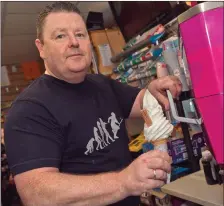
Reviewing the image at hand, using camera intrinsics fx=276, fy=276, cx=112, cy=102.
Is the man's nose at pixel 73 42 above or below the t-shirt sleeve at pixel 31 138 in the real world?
above

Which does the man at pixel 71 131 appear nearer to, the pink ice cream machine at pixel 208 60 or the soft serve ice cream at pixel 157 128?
the soft serve ice cream at pixel 157 128

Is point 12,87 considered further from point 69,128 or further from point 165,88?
point 165,88

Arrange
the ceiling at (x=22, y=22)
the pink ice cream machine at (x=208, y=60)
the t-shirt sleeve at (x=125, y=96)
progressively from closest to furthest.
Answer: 1. the pink ice cream machine at (x=208, y=60)
2. the t-shirt sleeve at (x=125, y=96)
3. the ceiling at (x=22, y=22)

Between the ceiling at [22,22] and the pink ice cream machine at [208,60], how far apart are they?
264 cm

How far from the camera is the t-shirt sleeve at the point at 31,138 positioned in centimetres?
89

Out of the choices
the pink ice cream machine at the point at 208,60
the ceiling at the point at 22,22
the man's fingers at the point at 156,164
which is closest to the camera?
the pink ice cream machine at the point at 208,60

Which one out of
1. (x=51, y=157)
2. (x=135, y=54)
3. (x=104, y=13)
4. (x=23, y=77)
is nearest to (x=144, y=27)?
A: (x=135, y=54)

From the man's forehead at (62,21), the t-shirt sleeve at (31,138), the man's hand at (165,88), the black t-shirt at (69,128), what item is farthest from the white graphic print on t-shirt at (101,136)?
the man's forehead at (62,21)

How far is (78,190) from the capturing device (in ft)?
2.51

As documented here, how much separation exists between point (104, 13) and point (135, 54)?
1292 mm

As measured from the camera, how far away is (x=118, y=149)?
1.22 m

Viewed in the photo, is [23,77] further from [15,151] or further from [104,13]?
[15,151]

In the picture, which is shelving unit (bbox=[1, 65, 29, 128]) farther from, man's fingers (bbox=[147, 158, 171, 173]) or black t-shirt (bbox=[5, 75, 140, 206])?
man's fingers (bbox=[147, 158, 171, 173])

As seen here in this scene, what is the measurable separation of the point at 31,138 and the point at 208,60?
63cm
